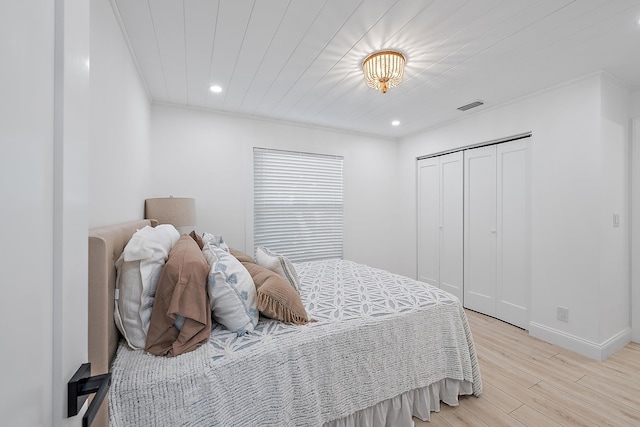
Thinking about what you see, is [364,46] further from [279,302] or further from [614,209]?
[614,209]

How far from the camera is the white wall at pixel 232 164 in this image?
10.4ft

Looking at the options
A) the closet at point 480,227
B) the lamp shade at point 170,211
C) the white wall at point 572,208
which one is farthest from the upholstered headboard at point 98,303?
the closet at point 480,227

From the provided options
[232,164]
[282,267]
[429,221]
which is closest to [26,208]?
[282,267]

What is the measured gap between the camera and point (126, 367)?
45.8 inches

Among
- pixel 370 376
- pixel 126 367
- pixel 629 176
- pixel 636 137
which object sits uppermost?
pixel 636 137

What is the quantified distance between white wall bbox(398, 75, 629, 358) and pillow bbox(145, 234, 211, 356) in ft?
10.8

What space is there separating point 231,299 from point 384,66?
6.69 feet

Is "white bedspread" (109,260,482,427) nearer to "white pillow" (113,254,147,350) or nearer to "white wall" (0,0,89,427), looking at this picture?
"white pillow" (113,254,147,350)

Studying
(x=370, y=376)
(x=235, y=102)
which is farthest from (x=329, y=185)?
(x=370, y=376)

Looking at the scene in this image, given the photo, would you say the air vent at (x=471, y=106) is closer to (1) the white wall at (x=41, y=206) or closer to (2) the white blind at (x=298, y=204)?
(2) the white blind at (x=298, y=204)

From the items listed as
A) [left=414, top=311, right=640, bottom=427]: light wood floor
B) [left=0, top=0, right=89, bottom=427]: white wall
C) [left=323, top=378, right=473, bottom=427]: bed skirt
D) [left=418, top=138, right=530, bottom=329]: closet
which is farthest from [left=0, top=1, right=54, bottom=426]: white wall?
[left=418, top=138, right=530, bottom=329]: closet

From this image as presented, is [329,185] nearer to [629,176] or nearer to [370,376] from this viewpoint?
[370,376]

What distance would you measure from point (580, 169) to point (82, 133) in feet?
12.0

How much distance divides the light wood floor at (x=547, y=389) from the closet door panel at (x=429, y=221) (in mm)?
1519
